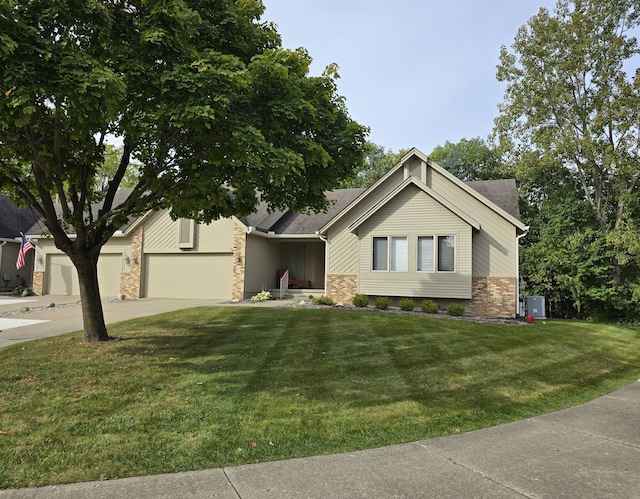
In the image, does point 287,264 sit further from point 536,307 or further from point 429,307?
point 536,307

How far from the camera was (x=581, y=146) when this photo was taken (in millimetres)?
19766

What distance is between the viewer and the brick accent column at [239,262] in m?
18.4

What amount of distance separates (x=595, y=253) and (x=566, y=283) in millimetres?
1955

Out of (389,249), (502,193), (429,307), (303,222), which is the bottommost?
(429,307)

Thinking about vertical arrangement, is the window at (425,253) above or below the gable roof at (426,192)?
below

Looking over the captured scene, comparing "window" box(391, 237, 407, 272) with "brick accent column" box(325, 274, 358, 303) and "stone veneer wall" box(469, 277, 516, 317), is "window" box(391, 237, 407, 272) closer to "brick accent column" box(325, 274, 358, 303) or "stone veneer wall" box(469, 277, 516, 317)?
"brick accent column" box(325, 274, 358, 303)

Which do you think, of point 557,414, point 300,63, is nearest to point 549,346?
point 557,414

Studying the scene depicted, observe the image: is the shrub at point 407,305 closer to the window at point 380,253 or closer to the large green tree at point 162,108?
the window at point 380,253

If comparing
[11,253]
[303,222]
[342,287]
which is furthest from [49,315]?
[11,253]

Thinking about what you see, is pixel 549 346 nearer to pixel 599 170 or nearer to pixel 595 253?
pixel 595 253

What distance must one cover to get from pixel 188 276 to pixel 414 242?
1057 cm

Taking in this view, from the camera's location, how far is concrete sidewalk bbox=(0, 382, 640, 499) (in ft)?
10.9

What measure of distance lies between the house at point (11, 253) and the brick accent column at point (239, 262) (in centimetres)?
1251

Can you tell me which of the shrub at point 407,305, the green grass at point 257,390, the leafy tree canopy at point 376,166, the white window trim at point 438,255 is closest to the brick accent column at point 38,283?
the green grass at point 257,390
